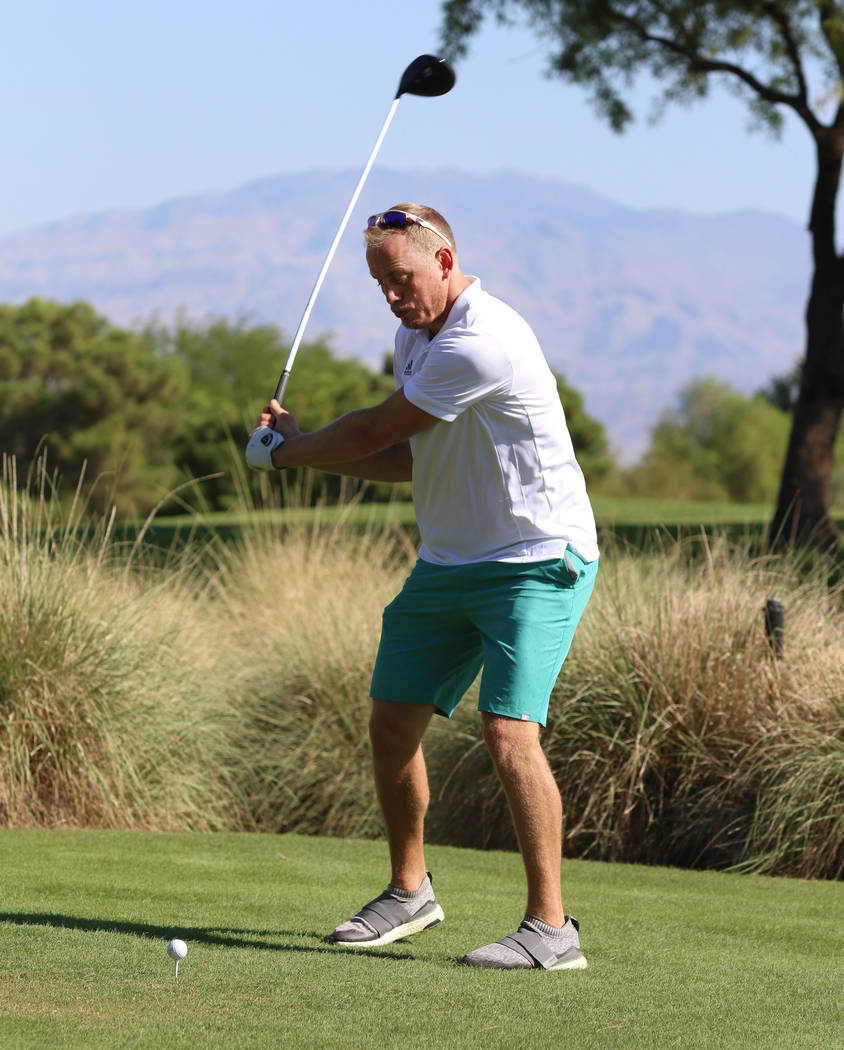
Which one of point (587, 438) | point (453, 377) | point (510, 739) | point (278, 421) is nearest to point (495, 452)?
point (453, 377)

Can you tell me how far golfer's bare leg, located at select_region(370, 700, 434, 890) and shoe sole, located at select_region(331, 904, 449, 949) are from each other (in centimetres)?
10

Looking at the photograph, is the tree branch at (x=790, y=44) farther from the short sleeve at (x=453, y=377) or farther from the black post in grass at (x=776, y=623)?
the short sleeve at (x=453, y=377)

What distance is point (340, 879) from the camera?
531cm

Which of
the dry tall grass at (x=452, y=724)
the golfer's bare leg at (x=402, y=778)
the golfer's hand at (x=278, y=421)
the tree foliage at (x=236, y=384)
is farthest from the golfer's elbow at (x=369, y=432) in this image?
the tree foliage at (x=236, y=384)

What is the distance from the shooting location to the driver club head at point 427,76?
16.6 feet

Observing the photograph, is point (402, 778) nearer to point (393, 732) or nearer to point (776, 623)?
point (393, 732)

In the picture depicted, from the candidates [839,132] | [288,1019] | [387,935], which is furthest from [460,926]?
[839,132]

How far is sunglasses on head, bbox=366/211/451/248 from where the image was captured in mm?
3840

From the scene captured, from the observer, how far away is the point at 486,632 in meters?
3.89

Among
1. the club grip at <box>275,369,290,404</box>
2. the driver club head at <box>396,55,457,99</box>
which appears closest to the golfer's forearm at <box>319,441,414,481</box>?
the club grip at <box>275,369,290,404</box>

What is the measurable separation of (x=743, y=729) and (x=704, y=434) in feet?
227

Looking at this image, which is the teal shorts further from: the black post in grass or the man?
the black post in grass

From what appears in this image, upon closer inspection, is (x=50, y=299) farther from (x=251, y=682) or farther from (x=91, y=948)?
(x=91, y=948)

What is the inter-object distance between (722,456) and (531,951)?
55551 millimetres
